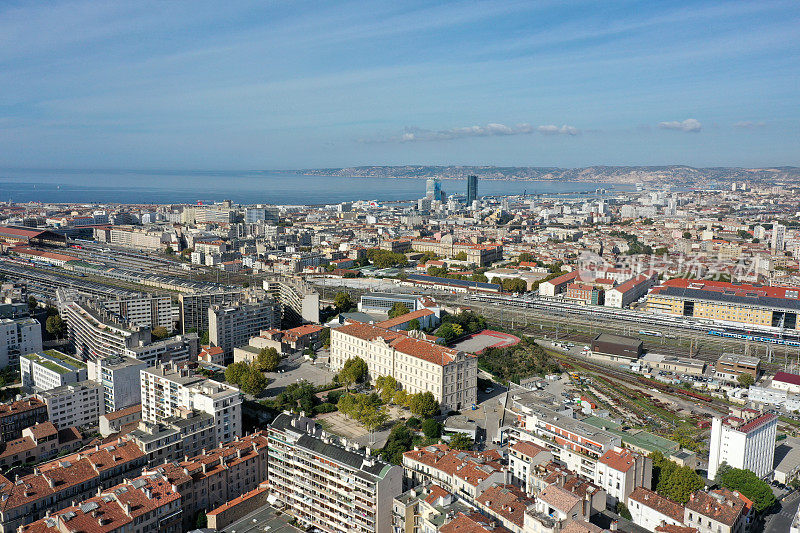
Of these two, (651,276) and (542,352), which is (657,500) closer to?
(542,352)

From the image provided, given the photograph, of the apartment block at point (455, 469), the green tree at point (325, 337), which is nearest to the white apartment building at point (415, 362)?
the green tree at point (325, 337)

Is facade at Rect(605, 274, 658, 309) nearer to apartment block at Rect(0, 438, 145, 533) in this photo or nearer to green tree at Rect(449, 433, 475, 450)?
green tree at Rect(449, 433, 475, 450)

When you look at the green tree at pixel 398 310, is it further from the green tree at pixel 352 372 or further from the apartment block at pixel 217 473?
the apartment block at pixel 217 473

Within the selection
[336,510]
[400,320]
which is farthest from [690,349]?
[336,510]

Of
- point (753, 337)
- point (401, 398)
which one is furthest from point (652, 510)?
point (753, 337)

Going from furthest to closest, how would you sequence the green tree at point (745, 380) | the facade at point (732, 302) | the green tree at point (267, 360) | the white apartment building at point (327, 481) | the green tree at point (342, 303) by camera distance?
the green tree at point (342, 303)
the facade at point (732, 302)
the green tree at point (267, 360)
the green tree at point (745, 380)
the white apartment building at point (327, 481)

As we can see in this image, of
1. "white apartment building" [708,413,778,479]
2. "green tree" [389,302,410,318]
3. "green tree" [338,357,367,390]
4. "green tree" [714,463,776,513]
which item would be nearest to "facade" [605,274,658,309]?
"green tree" [389,302,410,318]
